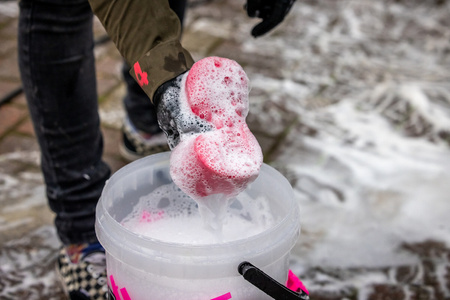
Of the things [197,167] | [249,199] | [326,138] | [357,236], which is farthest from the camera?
[326,138]

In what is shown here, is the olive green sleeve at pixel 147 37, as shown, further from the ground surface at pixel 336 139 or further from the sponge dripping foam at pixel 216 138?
the ground surface at pixel 336 139

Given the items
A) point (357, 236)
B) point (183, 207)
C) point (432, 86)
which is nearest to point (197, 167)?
point (183, 207)

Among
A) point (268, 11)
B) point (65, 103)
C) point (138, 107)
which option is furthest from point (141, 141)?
point (268, 11)

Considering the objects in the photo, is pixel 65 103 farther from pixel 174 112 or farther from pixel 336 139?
pixel 336 139

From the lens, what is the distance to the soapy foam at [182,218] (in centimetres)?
100

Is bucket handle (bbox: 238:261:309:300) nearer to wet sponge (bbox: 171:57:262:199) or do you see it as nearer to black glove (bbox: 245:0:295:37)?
wet sponge (bbox: 171:57:262:199)

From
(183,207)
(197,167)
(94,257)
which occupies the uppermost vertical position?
(197,167)

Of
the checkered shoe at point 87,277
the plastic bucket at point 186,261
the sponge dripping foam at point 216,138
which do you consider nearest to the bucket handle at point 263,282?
the plastic bucket at point 186,261

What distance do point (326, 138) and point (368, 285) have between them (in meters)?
0.77

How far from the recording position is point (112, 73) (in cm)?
230

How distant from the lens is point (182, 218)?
41.4 inches

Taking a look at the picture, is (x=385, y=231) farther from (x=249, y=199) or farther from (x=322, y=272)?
(x=249, y=199)

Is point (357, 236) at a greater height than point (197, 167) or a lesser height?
lesser

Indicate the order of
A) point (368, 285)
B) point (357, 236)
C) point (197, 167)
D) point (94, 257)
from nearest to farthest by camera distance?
point (197, 167) → point (94, 257) → point (368, 285) → point (357, 236)
